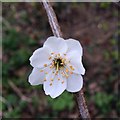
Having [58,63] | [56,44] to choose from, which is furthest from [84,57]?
[56,44]

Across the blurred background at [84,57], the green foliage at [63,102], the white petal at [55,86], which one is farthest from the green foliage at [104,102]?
the white petal at [55,86]

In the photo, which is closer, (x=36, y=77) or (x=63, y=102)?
(x=36, y=77)

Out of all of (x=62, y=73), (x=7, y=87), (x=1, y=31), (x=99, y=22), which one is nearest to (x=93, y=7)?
(x=99, y=22)

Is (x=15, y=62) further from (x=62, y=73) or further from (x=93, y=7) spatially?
(x=62, y=73)

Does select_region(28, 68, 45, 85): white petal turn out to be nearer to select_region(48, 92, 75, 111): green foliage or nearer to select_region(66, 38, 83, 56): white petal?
select_region(66, 38, 83, 56): white petal

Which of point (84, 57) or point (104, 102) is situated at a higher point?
point (84, 57)

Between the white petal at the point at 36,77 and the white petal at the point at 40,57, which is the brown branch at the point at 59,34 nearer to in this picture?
the white petal at the point at 40,57

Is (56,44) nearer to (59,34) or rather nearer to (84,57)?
(59,34)
